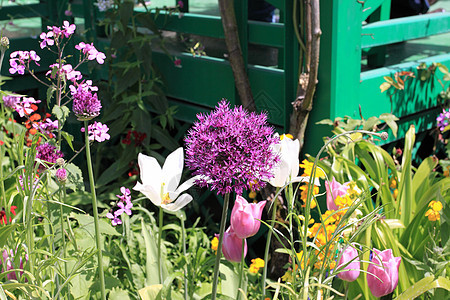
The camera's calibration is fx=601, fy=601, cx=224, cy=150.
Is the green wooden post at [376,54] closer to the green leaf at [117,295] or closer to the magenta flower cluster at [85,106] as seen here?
the green leaf at [117,295]

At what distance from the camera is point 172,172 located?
147 cm

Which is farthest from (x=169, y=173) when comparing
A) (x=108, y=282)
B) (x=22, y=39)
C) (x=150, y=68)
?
(x=22, y=39)

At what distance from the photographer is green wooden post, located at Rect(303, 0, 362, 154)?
2.47 m

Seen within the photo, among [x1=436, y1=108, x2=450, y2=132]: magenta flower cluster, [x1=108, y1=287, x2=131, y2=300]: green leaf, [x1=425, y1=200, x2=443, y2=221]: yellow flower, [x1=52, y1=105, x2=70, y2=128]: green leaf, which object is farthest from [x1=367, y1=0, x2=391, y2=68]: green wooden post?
[x1=52, y1=105, x2=70, y2=128]: green leaf

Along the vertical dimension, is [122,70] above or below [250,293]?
above

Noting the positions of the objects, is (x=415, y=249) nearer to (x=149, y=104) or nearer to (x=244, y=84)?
(x=244, y=84)

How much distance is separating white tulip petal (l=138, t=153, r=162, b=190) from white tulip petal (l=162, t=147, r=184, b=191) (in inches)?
0.9

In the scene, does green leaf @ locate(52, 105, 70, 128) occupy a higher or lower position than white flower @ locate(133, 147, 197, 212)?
higher

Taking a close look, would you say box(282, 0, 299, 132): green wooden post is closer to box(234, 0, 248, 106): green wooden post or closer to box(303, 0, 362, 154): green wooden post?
box(303, 0, 362, 154): green wooden post

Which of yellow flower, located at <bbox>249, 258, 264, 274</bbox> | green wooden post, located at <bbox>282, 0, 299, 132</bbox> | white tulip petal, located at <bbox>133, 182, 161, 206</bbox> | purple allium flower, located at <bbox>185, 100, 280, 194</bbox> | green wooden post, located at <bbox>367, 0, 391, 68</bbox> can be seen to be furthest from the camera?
green wooden post, located at <bbox>367, 0, 391, 68</bbox>

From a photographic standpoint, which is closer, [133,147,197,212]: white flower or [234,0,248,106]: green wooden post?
[133,147,197,212]: white flower

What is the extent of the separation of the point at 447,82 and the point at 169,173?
2.19 meters

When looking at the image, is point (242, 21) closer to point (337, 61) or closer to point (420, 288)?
point (337, 61)

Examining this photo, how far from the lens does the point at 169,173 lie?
57.7 inches
